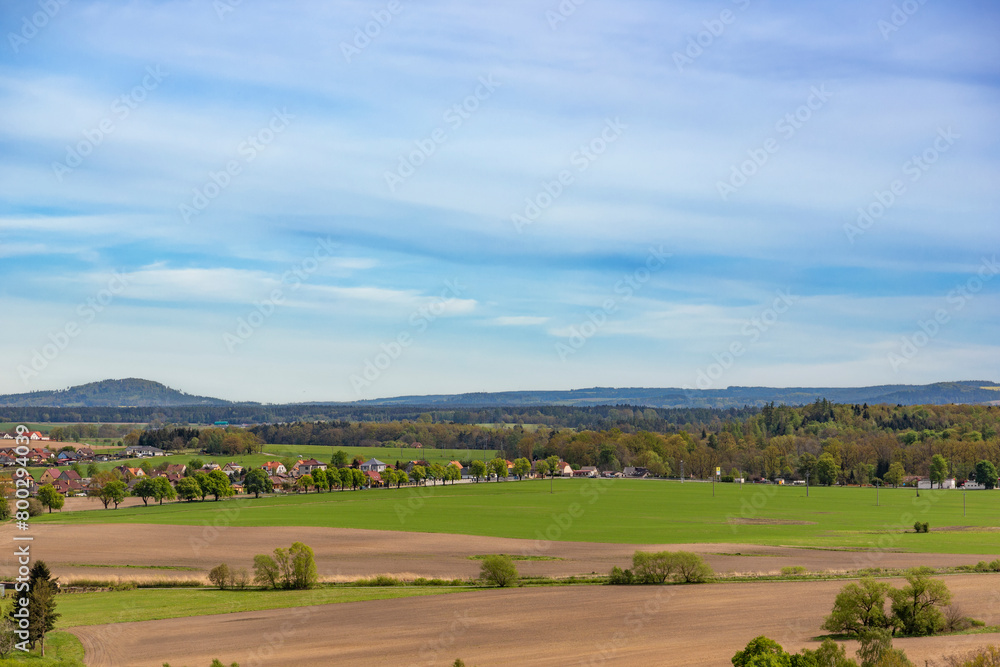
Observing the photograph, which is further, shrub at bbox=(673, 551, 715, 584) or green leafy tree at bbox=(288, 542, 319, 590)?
shrub at bbox=(673, 551, 715, 584)

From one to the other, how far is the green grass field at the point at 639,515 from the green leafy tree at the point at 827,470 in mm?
15043

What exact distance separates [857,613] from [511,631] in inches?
597

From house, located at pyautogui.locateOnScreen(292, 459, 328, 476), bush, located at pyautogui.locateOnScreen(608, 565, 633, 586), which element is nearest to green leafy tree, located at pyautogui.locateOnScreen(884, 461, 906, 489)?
house, located at pyautogui.locateOnScreen(292, 459, 328, 476)

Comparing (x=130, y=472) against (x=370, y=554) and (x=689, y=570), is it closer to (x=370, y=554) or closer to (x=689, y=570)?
(x=370, y=554)

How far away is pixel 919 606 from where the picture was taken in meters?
40.0

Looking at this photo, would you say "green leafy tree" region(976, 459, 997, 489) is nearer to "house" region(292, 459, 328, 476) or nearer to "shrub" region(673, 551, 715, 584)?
"house" region(292, 459, 328, 476)

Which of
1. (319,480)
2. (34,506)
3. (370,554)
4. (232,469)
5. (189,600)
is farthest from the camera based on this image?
(232,469)

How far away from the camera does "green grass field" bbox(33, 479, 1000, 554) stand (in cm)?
7525

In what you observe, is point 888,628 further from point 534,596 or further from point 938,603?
point 534,596

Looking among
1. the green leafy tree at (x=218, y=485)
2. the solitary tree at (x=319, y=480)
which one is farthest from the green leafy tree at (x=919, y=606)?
the solitary tree at (x=319, y=480)

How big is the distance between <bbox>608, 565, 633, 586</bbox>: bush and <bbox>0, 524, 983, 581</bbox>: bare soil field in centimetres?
302

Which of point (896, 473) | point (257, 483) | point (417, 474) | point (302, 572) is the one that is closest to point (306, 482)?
point (257, 483)

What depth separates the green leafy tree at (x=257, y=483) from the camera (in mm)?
125938

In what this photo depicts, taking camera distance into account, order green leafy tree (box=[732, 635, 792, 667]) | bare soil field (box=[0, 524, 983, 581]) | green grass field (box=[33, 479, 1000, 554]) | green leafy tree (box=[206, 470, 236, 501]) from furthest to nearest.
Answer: green leafy tree (box=[206, 470, 236, 501]), green grass field (box=[33, 479, 1000, 554]), bare soil field (box=[0, 524, 983, 581]), green leafy tree (box=[732, 635, 792, 667])
